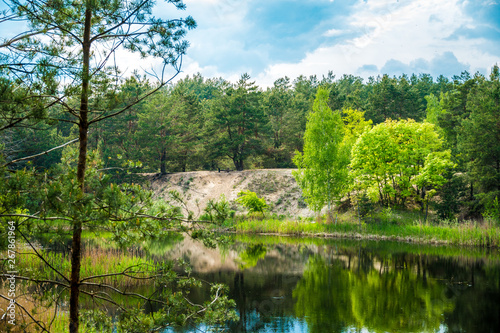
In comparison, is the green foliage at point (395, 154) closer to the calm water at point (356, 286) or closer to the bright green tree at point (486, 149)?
the bright green tree at point (486, 149)

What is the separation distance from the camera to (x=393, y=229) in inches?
918

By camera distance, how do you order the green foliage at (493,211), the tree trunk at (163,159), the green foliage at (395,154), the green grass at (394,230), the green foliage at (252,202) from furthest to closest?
the tree trunk at (163,159), the green foliage at (252,202), the green foliage at (395,154), the green foliage at (493,211), the green grass at (394,230)

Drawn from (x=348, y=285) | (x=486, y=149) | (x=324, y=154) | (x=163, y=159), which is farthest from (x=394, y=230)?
(x=163, y=159)

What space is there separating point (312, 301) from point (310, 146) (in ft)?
55.4

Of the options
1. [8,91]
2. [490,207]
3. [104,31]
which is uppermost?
[104,31]

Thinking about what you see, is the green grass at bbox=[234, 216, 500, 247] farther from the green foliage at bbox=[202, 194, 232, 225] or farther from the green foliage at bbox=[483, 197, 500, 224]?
the green foliage at bbox=[202, 194, 232, 225]

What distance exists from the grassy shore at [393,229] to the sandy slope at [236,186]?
605 centimetres

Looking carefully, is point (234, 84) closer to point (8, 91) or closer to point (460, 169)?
point (460, 169)

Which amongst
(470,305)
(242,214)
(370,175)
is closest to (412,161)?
(370,175)

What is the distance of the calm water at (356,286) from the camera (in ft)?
29.8

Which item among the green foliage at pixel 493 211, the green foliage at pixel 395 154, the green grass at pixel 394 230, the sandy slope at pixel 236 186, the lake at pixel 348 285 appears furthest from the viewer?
the sandy slope at pixel 236 186

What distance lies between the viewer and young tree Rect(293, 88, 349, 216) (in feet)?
86.4

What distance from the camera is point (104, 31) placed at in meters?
4.80

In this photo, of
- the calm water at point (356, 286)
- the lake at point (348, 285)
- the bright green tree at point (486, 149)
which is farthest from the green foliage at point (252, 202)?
the bright green tree at point (486, 149)
